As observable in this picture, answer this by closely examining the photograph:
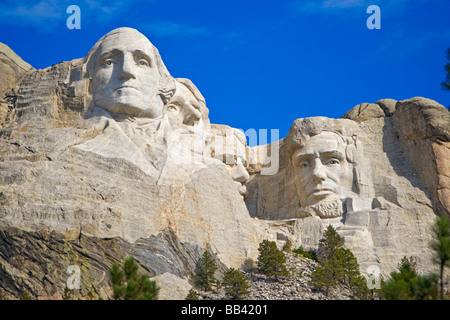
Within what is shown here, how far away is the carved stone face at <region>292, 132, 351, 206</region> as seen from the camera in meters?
28.1

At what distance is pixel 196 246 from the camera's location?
22.8 metres

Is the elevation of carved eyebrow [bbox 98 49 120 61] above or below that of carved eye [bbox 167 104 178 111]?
above

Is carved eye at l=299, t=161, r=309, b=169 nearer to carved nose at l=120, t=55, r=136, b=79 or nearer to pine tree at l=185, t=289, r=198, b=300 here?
carved nose at l=120, t=55, r=136, b=79

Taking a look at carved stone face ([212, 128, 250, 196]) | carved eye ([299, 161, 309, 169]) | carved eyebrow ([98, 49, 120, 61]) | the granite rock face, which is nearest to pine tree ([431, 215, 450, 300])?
the granite rock face

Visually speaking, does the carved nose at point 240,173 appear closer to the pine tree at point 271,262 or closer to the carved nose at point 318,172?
the carved nose at point 318,172

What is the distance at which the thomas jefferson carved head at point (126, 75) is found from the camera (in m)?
24.5

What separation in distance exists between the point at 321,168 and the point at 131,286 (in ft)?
37.3

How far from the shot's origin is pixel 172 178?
23.5m

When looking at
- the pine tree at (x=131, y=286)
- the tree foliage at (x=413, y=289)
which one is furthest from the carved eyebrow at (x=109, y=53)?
the tree foliage at (x=413, y=289)

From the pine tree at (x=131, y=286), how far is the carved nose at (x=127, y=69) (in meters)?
6.84

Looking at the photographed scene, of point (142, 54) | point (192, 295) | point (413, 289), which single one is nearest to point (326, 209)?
point (142, 54)

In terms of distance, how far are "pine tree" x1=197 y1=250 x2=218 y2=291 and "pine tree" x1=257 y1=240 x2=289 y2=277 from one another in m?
1.34

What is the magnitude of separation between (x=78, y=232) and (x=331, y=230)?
22.3ft
